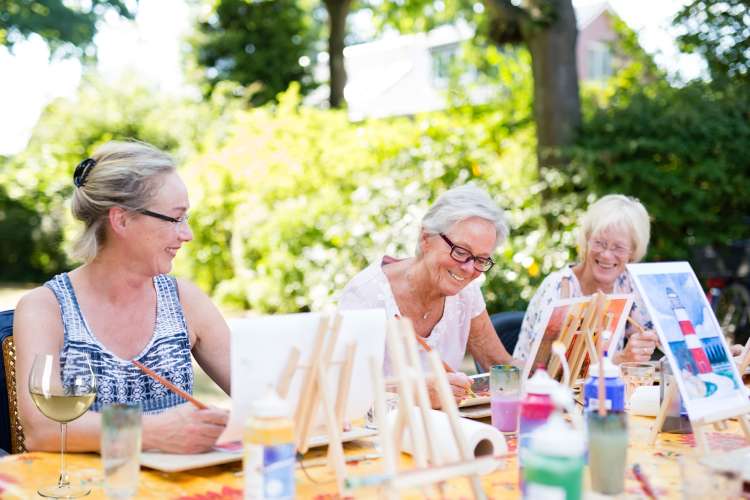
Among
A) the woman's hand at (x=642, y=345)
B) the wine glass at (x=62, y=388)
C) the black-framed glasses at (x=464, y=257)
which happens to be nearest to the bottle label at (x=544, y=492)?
the wine glass at (x=62, y=388)

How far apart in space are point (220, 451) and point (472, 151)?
6140 mm

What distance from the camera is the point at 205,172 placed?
9.99 meters

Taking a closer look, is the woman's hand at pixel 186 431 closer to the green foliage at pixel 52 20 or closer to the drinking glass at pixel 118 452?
the drinking glass at pixel 118 452

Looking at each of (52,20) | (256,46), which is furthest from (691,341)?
(256,46)

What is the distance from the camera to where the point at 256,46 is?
67.4ft

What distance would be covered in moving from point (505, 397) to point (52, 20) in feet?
41.3

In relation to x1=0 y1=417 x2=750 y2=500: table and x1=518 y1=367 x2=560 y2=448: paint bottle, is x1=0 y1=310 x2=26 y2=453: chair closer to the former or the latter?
x1=0 y1=417 x2=750 y2=500: table

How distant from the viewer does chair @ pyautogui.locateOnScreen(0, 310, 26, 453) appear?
2.42 metres

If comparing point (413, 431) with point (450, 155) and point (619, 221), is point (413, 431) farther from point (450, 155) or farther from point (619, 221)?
point (450, 155)

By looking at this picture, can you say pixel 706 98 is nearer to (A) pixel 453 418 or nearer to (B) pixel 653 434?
(B) pixel 653 434

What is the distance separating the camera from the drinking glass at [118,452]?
1.59 meters

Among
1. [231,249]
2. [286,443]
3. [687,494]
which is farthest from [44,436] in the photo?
[231,249]

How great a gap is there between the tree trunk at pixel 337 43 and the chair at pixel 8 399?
35.7 ft

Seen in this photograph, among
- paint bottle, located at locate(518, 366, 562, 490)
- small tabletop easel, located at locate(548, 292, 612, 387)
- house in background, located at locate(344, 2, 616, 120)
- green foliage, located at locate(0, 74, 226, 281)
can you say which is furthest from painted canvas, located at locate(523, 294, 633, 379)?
house in background, located at locate(344, 2, 616, 120)
